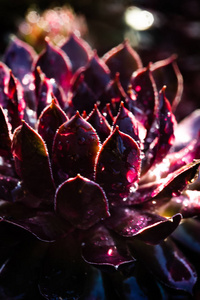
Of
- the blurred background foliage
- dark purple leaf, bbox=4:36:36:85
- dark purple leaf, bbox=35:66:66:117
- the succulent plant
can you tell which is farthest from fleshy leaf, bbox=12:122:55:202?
the blurred background foliage

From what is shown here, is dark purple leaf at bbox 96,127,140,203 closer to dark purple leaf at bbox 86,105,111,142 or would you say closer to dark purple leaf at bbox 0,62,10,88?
dark purple leaf at bbox 86,105,111,142

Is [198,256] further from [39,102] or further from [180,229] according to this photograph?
[39,102]

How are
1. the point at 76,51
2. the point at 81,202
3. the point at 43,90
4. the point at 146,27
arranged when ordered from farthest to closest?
the point at 146,27, the point at 76,51, the point at 43,90, the point at 81,202

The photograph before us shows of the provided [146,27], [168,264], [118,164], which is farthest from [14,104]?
[146,27]

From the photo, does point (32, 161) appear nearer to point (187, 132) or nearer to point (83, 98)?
point (83, 98)

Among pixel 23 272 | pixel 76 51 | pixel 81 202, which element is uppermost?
pixel 76 51

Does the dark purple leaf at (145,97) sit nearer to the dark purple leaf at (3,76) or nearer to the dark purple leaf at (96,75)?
the dark purple leaf at (96,75)
